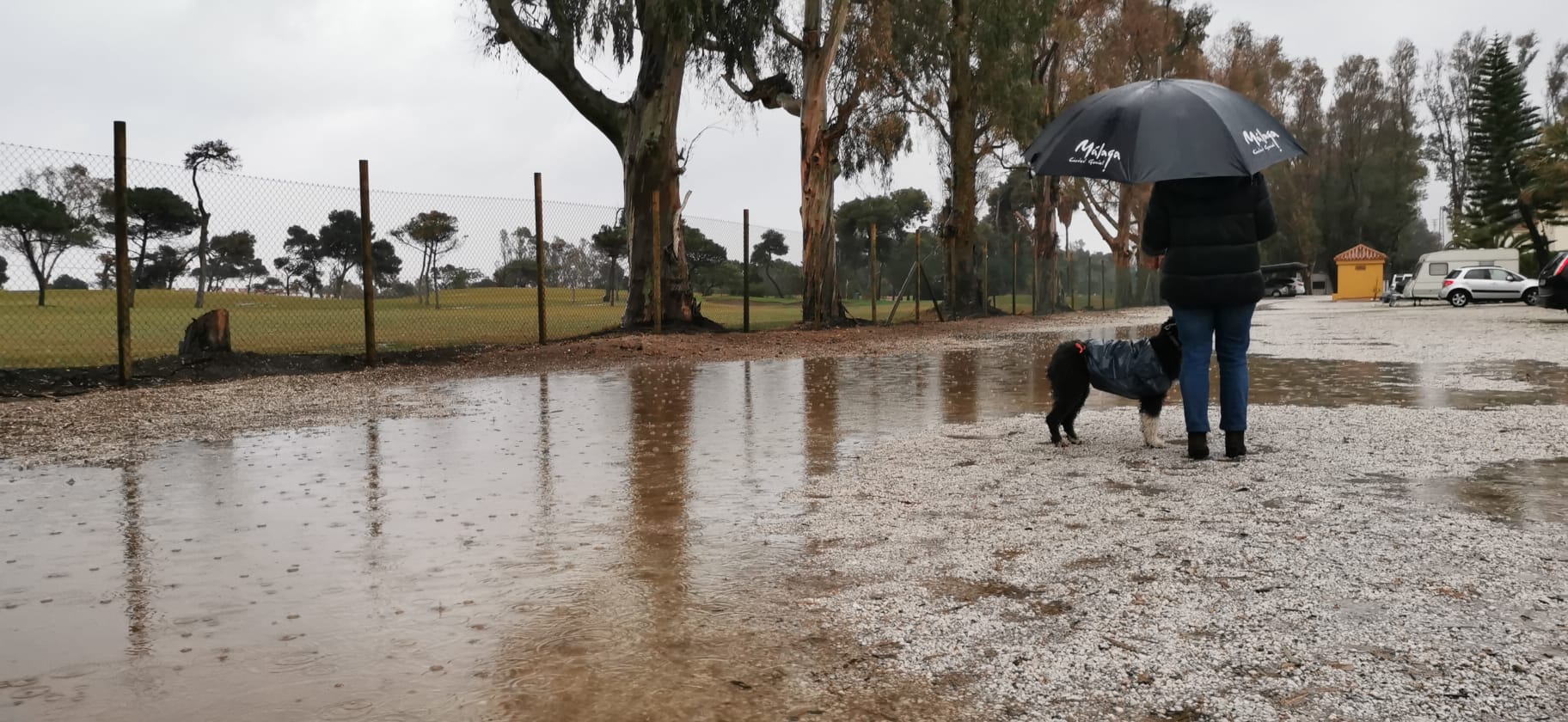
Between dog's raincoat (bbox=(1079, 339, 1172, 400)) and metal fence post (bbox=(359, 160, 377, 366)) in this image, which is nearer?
dog's raincoat (bbox=(1079, 339, 1172, 400))

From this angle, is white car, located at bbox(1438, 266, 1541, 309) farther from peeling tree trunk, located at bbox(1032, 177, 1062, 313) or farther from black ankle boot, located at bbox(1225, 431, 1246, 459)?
black ankle boot, located at bbox(1225, 431, 1246, 459)

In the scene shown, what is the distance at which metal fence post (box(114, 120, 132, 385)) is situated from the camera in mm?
10633

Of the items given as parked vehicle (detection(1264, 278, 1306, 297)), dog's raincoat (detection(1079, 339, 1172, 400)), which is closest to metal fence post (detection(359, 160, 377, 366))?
dog's raincoat (detection(1079, 339, 1172, 400))

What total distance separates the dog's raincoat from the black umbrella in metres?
1.09

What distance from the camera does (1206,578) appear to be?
403cm

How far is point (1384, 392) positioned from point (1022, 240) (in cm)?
4554

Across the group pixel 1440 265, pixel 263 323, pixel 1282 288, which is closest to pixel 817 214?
pixel 263 323

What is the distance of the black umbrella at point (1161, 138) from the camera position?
19.9 feet

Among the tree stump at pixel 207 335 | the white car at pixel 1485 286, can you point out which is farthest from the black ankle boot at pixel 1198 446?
the white car at pixel 1485 286

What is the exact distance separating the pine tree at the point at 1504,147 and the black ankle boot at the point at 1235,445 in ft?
165

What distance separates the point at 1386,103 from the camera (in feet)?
223

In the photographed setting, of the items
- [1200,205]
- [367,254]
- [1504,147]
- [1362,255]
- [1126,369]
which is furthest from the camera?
[1362,255]

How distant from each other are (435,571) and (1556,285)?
23341 millimetres

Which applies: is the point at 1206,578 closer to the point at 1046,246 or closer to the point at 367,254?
the point at 367,254
